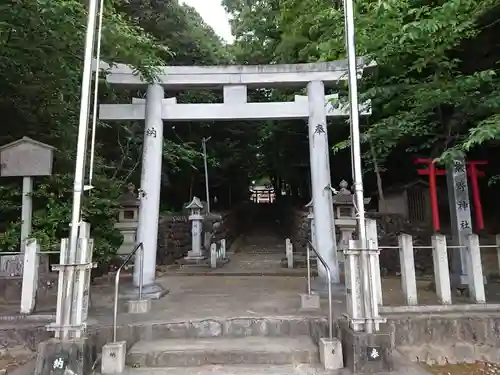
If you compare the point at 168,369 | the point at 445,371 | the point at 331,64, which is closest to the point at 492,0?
the point at 331,64

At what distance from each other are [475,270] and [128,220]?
8.51 meters

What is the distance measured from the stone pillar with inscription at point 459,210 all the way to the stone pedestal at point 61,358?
568 centimetres

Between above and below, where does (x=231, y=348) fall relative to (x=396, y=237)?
below

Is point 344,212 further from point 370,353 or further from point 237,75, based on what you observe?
point 370,353

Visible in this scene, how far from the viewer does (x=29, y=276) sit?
16.3 ft

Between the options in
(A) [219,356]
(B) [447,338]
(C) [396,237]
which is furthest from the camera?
(C) [396,237]

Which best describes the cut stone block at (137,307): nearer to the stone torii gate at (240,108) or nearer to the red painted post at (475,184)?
the stone torii gate at (240,108)

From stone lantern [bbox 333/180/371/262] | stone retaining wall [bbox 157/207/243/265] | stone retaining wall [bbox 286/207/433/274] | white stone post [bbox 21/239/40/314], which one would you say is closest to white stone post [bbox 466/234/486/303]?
stone retaining wall [bbox 286/207/433/274]

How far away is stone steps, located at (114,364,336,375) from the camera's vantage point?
3.90m

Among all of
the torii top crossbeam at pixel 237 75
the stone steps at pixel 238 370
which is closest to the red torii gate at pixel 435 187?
the torii top crossbeam at pixel 237 75

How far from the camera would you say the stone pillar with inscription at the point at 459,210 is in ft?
20.7

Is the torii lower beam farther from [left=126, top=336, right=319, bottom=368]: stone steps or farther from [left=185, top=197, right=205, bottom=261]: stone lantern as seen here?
[left=185, top=197, right=205, bottom=261]: stone lantern

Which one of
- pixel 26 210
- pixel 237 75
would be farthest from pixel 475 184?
pixel 26 210

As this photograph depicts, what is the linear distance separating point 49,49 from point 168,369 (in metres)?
5.38
